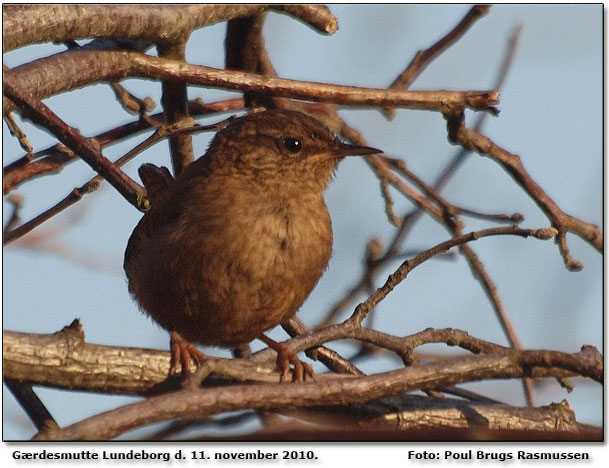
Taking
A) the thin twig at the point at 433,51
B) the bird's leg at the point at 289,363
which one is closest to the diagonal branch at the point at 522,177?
the thin twig at the point at 433,51

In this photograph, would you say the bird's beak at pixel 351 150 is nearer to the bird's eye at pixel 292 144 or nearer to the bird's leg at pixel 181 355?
the bird's eye at pixel 292 144

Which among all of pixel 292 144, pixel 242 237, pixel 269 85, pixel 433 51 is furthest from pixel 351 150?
pixel 433 51

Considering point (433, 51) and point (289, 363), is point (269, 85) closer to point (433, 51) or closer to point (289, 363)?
point (433, 51)

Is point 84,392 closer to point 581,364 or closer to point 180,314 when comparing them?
point 180,314

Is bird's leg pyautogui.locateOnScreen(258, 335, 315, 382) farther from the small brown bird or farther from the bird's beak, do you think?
the bird's beak

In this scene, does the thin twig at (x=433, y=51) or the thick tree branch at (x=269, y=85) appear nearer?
the thick tree branch at (x=269, y=85)

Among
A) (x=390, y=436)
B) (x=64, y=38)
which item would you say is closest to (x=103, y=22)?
(x=64, y=38)
